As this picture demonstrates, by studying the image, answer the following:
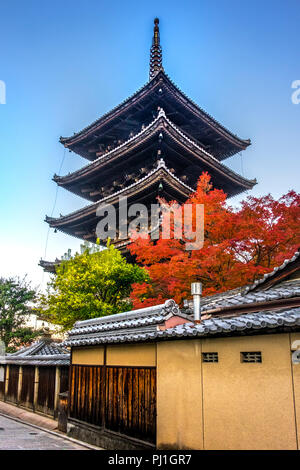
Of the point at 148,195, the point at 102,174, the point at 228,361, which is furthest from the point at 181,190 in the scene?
the point at 228,361

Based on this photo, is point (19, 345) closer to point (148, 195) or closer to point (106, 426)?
point (148, 195)

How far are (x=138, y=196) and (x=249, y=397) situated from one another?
19.6 meters

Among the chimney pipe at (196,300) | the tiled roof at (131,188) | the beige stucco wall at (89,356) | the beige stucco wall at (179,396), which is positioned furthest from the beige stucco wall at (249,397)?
the tiled roof at (131,188)

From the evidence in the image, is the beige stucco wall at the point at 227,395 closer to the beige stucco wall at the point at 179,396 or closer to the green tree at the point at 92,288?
the beige stucco wall at the point at 179,396

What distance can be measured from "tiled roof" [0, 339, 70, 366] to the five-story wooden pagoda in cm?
710

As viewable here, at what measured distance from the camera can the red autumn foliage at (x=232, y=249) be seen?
15617 millimetres

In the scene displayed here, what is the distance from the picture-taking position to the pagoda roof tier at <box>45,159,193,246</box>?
944 inches

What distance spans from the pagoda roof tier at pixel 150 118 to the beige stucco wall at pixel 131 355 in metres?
20.1

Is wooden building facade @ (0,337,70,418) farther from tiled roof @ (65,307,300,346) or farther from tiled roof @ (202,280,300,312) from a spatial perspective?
tiled roof @ (202,280,300,312)

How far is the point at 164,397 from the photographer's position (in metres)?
8.61

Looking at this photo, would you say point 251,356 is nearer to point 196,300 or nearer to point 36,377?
point 196,300

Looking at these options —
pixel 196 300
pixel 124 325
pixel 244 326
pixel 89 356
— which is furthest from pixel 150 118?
pixel 244 326

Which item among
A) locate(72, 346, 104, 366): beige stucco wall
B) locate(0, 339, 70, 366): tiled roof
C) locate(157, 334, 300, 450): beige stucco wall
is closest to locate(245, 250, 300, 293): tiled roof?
locate(157, 334, 300, 450): beige stucco wall
